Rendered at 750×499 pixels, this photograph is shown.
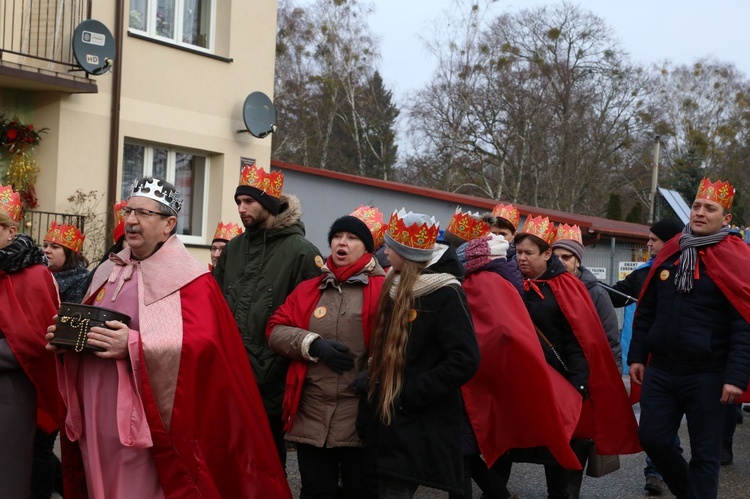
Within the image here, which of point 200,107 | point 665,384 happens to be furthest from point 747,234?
point 200,107

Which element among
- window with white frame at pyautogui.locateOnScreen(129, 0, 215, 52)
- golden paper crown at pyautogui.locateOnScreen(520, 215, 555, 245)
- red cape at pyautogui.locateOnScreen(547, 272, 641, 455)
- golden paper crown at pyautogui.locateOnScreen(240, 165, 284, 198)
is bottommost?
red cape at pyautogui.locateOnScreen(547, 272, 641, 455)

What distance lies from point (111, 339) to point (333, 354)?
3.94ft

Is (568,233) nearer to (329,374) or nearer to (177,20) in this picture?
(329,374)

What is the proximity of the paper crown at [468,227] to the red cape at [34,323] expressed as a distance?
2.53 metres

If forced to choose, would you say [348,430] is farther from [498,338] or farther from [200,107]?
[200,107]

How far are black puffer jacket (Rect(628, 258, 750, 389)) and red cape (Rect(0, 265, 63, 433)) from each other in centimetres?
360

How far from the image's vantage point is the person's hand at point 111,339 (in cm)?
433

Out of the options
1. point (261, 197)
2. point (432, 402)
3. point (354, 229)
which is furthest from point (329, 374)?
point (261, 197)

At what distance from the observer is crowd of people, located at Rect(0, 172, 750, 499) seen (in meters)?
4.54

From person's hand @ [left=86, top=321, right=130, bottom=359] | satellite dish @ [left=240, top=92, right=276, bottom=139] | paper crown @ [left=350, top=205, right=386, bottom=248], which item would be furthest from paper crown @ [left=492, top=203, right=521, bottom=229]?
satellite dish @ [left=240, top=92, right=276, bottom=139]

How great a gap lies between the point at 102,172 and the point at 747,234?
8808 mm

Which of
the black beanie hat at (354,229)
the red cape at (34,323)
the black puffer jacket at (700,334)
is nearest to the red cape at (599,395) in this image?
the black puffer jacket at (700,334)

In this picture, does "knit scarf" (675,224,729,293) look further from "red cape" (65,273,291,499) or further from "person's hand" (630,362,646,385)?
"red cape" (65,273,291,499)

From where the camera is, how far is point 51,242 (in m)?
7.21
